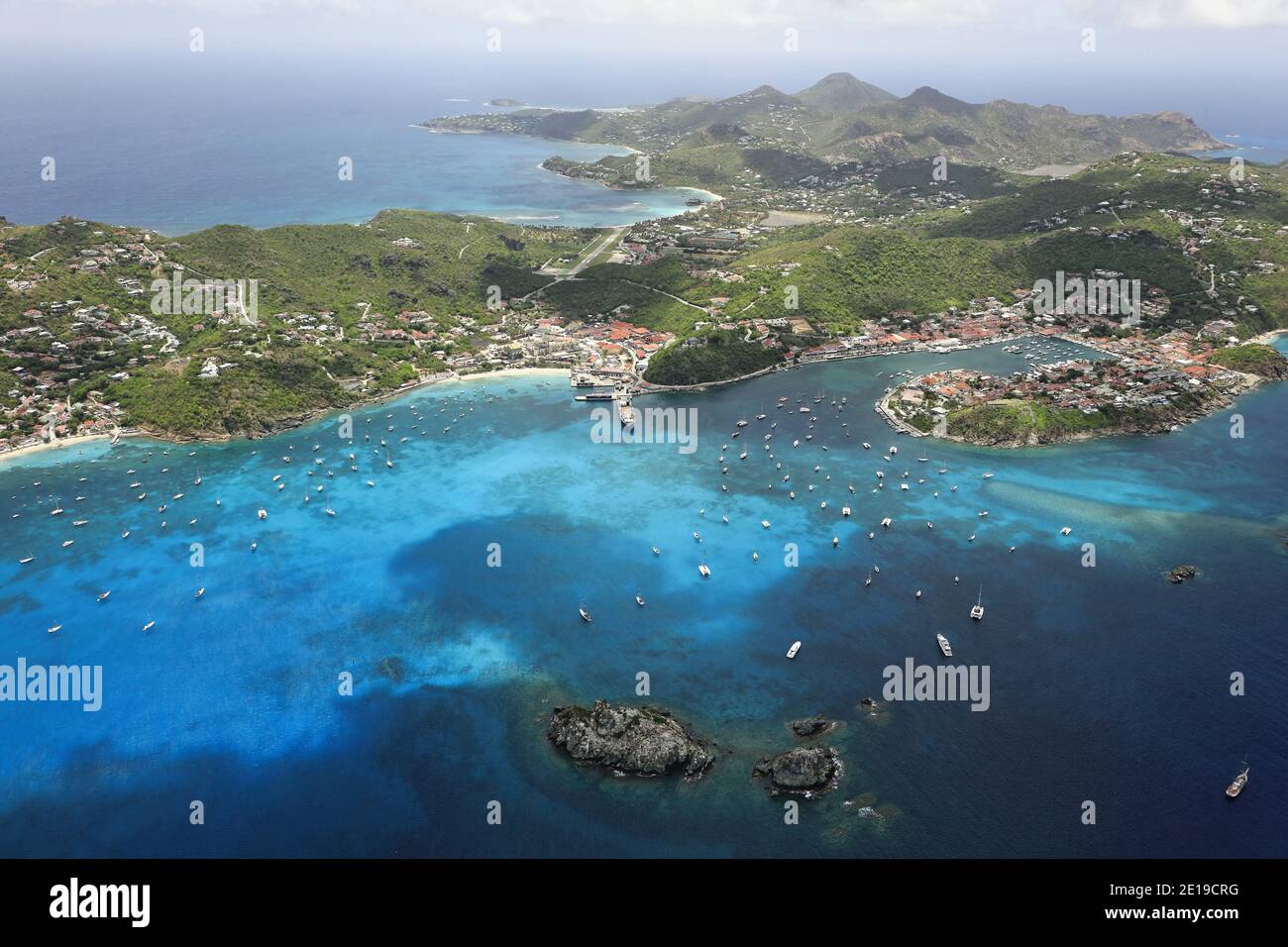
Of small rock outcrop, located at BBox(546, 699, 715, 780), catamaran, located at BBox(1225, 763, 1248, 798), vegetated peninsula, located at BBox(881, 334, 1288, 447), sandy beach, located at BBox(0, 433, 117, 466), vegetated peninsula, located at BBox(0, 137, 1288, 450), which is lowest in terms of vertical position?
catamaran, located at BBox(1225, 763, 1248, 798)

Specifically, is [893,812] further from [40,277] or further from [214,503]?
[40,277]

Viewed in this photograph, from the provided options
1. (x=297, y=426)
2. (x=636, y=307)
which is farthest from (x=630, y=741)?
(x=636, y=307)

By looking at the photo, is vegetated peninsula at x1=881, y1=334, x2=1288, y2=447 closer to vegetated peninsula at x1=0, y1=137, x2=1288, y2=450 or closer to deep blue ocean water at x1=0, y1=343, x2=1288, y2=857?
vegetated peninsula at x1=0, y1=137, x2=1288, y2=450

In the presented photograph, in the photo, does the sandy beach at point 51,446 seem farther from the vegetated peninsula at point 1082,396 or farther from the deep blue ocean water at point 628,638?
the vegetated peninsula at point 1082,396

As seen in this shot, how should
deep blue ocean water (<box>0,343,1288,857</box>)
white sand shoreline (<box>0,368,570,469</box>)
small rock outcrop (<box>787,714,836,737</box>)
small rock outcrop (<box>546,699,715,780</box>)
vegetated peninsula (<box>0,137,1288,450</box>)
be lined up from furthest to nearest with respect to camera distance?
vegetated peninsula (<box>0,137,1288,450</box>) → white sand shoreline (<box>0,368,570,469</box>) → small rock outcrop (<box>787,714,836,737</box>) → small rock outcrop (<box>546,699,715,780</box>) → deep blue ocean water (<box>0,343,1288,857</box>)

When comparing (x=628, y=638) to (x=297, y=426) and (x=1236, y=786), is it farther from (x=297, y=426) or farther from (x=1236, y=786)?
(x=297, y=426)

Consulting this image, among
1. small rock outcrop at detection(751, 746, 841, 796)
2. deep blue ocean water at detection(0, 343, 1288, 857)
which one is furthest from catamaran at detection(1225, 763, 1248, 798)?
small rock outcrop at detection(751, 746, 841, 796)

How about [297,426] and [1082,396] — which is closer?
[297,426]

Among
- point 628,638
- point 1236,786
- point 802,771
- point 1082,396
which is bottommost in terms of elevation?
point 1236,786
